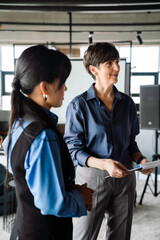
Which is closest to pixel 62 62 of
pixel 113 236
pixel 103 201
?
pixel 103 201

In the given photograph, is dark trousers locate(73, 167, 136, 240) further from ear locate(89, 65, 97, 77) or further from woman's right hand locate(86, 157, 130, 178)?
ear locate(89, 65, 97, 77)

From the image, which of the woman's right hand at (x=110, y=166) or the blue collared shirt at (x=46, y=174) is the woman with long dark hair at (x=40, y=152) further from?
the woman's right hand at (x=110, y=166)

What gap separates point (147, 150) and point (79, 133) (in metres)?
5.57

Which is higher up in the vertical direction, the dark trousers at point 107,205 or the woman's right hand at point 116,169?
the woman's right hand at point 116,169

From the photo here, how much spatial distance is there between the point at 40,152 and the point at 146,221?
251cm

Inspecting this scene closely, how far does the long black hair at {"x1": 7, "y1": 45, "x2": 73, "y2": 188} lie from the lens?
83 centimetres

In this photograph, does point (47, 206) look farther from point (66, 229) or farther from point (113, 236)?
point (113, 236)

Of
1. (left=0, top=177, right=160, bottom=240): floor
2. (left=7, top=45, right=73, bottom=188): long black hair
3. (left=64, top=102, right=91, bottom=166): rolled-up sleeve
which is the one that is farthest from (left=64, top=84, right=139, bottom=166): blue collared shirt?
(left=0, top=177, right=160, bottom=240): floor

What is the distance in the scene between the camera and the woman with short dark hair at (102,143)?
4.41 ft

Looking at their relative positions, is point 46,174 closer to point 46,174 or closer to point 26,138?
point 46,174

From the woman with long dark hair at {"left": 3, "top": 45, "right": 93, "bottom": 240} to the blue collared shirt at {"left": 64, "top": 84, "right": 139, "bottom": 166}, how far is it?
17.6 inches

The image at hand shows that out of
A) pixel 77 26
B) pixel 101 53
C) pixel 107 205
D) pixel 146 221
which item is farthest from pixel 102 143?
pixel 77 26

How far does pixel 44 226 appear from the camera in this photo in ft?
2.86

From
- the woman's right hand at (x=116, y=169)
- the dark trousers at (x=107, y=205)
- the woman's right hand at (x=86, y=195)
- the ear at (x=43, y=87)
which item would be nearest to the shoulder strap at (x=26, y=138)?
the ear at (x=43, y=87)
